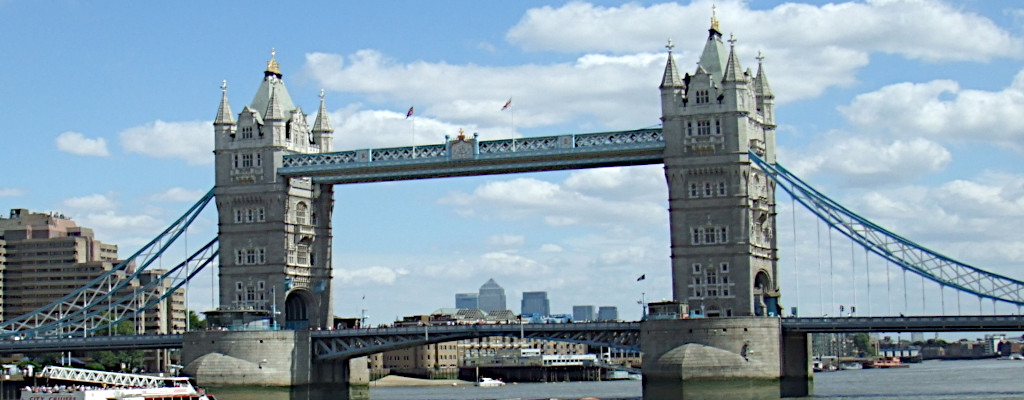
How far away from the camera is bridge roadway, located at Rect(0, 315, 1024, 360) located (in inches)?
4673

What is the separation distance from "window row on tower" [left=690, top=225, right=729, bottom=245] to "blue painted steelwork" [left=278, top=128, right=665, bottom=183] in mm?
6964

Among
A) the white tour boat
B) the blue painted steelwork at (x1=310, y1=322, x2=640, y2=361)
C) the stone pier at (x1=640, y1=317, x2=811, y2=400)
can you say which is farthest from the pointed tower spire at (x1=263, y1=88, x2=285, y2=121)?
the stone pier at (x1=640, y1=317, x2=811, y2=400)

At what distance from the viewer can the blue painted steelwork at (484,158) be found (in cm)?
13125

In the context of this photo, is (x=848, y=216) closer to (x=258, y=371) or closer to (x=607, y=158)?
(x=607, y=158)

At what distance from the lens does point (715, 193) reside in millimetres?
128375

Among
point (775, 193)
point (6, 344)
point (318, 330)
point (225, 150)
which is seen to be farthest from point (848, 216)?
point (6, 344)

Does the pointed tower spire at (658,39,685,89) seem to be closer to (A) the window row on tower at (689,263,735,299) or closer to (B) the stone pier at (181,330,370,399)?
(A) the window row on tower at (689,263,735,299)

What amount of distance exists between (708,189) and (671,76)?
9.82 metres

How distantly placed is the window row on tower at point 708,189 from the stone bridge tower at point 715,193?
0.03 meters

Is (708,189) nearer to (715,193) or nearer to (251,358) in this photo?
(715,193)

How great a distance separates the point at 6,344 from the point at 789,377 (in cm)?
7165

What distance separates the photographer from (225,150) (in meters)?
147

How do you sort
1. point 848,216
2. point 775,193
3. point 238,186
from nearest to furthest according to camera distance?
point 848,216
point 775,193
point 238,186

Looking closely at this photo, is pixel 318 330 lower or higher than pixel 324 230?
lower
